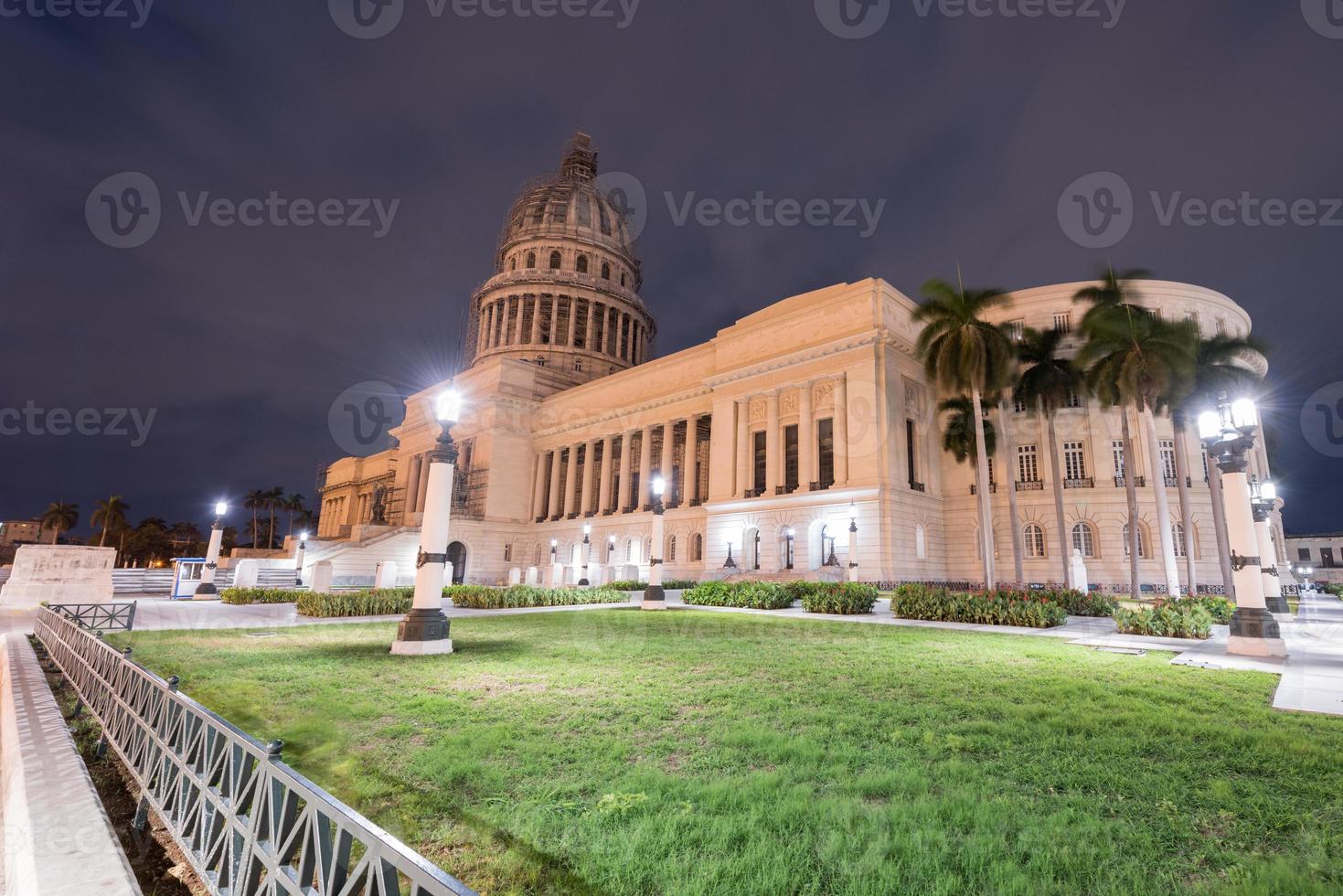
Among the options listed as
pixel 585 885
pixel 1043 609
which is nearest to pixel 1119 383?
pixel 1043 609

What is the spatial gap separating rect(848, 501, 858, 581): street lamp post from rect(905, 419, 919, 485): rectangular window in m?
5.53

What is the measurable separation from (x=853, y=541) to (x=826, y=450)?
882 centimetres

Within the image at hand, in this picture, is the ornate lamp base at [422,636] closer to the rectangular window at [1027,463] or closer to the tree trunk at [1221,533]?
the tree trunk at [1221,533]

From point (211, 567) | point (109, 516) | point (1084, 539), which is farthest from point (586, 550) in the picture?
point (109, 516)

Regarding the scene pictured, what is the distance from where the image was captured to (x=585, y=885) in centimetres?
316

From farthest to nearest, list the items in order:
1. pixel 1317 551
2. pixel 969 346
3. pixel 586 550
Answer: pixel 1317 551 < pixel 586 550 < pixel 969 346

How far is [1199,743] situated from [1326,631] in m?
18.1

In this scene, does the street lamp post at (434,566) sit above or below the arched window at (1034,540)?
below

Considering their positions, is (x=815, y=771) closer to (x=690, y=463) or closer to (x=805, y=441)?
(x=805, y=441)

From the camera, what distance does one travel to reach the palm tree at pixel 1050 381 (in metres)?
32.6

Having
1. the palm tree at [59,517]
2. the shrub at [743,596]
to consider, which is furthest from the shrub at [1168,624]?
the palm tree at [59,517]

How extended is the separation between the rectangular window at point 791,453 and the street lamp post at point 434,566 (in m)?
31.4

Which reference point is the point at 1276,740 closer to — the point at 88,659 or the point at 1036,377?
the point at 88,659

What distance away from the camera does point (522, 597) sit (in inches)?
982
